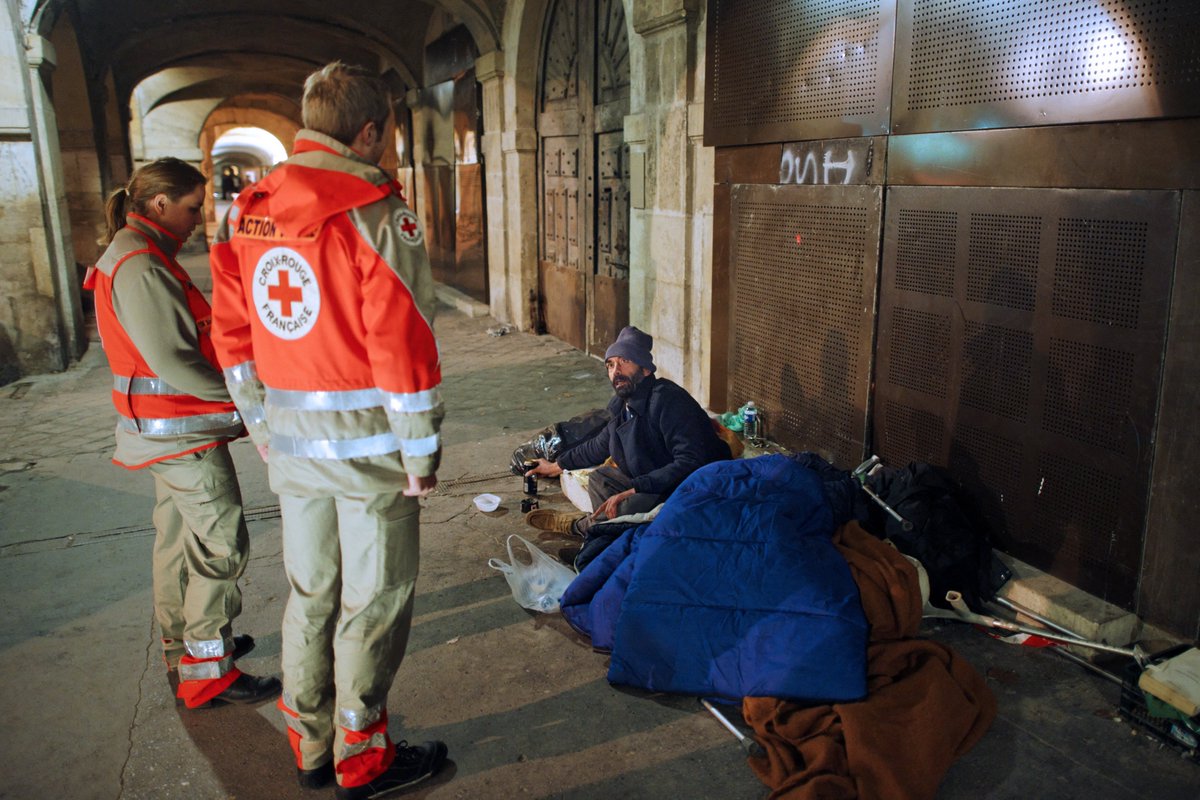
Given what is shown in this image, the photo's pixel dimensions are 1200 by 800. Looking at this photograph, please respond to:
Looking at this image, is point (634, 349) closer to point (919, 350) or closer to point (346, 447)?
point (919, 350)

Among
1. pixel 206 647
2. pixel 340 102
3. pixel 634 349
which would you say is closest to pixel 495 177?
pixel 634 349

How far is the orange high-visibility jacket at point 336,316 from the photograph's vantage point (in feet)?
7.73

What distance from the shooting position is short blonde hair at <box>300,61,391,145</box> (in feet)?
7.94

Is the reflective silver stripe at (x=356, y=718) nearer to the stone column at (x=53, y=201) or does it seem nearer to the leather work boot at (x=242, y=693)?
the leather work boot at (x=242, y=693)

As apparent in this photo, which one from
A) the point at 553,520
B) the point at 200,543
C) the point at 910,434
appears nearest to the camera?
the point at 200,543

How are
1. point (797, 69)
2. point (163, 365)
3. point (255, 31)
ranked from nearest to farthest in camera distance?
point (163, 365) → point (797, 69) → point (255, 31)

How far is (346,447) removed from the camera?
2.48 m

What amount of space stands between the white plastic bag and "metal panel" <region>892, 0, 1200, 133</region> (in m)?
2.67

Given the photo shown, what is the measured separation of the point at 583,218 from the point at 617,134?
112 cm

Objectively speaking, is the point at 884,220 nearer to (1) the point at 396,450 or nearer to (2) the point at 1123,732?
(2) the point at 1123,732

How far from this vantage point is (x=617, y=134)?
8.37 m

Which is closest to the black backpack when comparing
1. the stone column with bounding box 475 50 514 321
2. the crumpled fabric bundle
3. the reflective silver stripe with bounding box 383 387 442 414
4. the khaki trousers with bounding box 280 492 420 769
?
the crumpled fabric bundle

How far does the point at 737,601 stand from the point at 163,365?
213 cm

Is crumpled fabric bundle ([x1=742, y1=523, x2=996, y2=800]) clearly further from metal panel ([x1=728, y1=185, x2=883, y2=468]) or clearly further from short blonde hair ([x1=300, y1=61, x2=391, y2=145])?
short blonde hair ([x1=300, y1=61, x2=391, y2=145])
